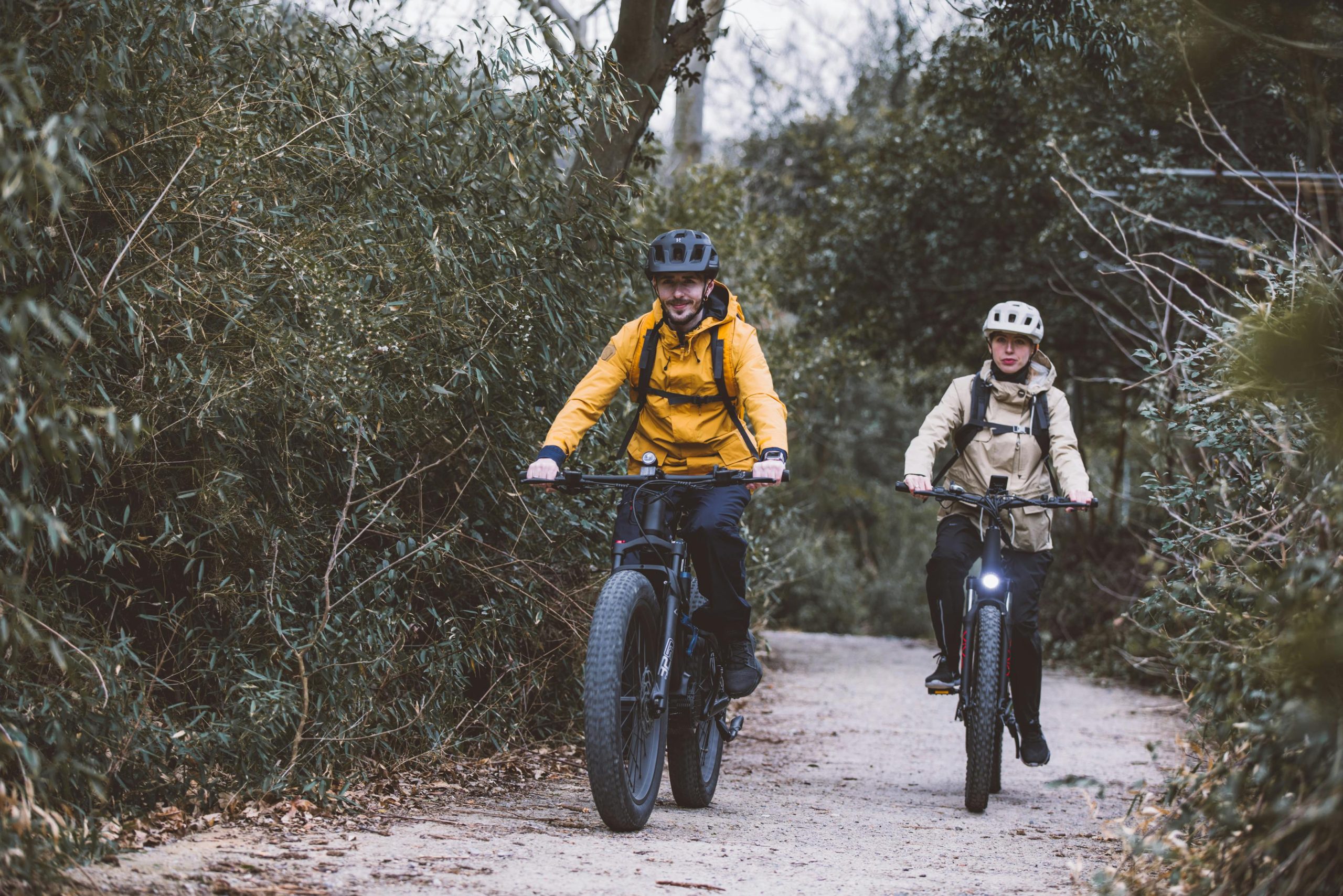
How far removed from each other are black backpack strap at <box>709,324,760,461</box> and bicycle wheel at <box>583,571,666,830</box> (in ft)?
2.65

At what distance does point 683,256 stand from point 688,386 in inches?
20.7

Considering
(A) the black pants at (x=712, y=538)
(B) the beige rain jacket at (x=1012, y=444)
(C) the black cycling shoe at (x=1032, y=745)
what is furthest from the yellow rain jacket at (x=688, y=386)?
(C) the black cycling shoe at (x=1032, y=745)

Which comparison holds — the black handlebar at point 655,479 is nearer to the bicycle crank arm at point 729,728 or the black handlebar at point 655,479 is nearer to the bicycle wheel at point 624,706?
the bicycle wheel at point 624,706

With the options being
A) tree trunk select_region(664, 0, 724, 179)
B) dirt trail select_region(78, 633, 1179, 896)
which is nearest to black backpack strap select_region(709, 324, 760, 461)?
dirt trail select_region(78, 633, 1179, 896)

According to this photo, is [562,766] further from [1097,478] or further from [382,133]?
[1097,478]

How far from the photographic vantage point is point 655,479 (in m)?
4.82

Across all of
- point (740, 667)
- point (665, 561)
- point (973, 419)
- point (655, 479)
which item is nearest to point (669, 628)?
point (665, 561)

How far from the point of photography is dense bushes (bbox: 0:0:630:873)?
385 centimetres

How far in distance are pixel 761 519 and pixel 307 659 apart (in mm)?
7019

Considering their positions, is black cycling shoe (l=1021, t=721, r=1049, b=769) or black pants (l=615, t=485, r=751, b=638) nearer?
black pants (l=615, t=485, r=751, b=638)

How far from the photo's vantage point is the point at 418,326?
545cm

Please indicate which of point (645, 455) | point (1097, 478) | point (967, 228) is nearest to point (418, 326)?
point (645, 455)

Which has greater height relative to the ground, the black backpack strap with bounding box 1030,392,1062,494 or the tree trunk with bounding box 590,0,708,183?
the tree trunk with bounding box 590,0,708,183

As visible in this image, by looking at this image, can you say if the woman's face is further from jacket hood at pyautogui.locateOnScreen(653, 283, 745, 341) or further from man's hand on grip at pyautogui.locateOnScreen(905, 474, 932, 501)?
jacket hood at pyautogui.locateOnScreen(653, 283, 745, 341)
